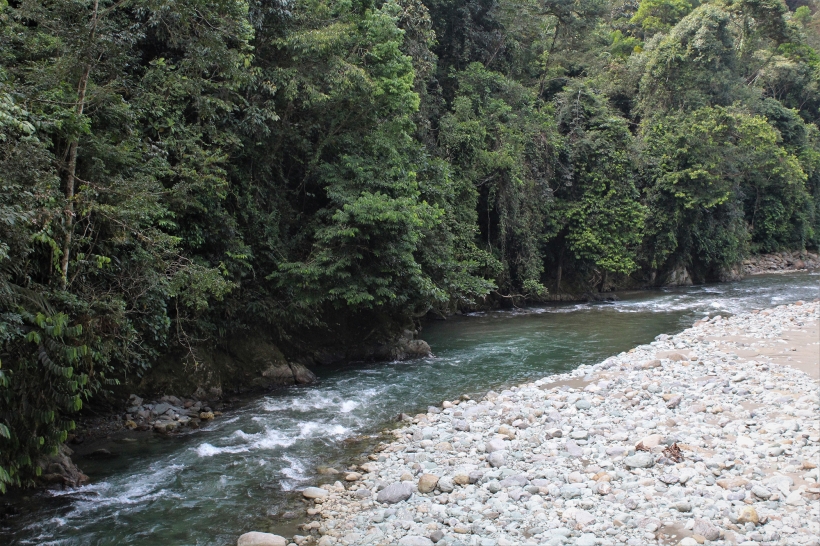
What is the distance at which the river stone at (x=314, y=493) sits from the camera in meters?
6.45

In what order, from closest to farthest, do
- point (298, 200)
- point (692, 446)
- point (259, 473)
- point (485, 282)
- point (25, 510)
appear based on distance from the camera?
point (25, 510), point (692, 446), point (259, 473), point (298, 200), point (485, 282)

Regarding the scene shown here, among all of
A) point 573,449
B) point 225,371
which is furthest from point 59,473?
point 573,449

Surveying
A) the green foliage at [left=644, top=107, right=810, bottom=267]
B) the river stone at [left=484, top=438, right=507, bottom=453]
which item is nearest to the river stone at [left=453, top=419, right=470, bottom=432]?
the river stone at [left=484, top=438, right=507, bottom=453]

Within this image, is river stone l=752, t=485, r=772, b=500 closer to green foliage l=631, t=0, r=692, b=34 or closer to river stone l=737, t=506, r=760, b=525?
river stone l=737, t=506, r=760, b=525

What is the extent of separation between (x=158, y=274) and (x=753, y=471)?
7.60 meters

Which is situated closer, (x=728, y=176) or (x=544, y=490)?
(x=544, y=490)

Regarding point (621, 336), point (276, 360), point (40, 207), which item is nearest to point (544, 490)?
point (40, 207)

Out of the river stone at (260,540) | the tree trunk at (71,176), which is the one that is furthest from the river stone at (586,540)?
the tree trunk at (71,176)

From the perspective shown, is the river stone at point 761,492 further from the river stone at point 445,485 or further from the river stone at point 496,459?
the river stone at point 445,485

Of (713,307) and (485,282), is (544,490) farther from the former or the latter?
(713,307)

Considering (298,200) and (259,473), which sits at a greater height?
(298,200)

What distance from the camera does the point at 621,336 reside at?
1545 centimetres

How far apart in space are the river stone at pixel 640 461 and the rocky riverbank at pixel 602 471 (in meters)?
0.02

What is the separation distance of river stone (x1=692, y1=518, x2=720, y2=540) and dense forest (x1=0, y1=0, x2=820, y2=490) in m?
5.83
